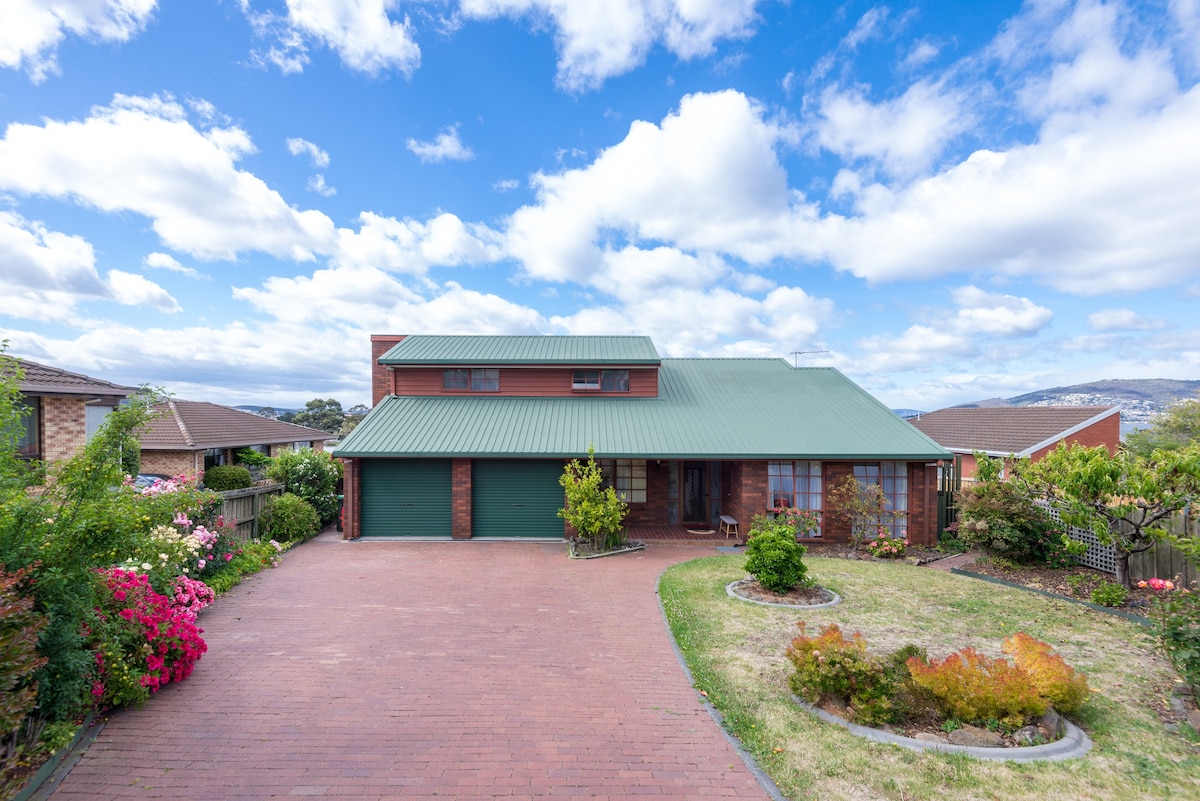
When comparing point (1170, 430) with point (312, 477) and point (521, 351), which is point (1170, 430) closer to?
point (521, 351)

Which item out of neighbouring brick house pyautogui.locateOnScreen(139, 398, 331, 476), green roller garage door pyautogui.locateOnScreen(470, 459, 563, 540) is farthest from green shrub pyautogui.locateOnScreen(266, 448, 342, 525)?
green roller garage door pyautogui.locateOnScreen(470, 459, 563, 540)

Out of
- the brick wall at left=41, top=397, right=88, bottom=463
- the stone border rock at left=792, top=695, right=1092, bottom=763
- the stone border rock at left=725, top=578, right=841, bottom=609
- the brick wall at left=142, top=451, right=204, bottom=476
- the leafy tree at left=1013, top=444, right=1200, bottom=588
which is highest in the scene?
the brick wall at left=41, top=397, right=88, bottom=463

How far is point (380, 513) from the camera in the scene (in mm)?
15344

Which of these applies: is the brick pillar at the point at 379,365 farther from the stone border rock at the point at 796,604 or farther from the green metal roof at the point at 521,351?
the stone border rock at the point at 796,604

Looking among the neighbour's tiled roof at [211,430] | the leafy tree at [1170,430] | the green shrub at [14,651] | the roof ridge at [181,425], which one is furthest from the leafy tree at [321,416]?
the leafy tree at [1170,430]

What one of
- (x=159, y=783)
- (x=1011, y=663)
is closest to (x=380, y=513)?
(x=159, y=783)

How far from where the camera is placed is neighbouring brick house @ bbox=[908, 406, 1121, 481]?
25.8 metres

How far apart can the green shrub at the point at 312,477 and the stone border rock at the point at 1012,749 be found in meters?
15.5

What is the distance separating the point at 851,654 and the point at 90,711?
7.93 meters

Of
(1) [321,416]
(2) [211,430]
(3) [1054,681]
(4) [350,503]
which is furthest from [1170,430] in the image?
(1) [321,416]

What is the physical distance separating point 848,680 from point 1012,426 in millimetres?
30871

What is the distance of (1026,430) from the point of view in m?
27.6

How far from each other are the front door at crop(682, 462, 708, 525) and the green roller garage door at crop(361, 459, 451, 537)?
783cm

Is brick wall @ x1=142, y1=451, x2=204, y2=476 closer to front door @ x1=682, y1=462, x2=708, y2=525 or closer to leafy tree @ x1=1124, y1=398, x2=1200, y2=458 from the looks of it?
front door @ x1=682, y1=462, x2=708, y2=525
